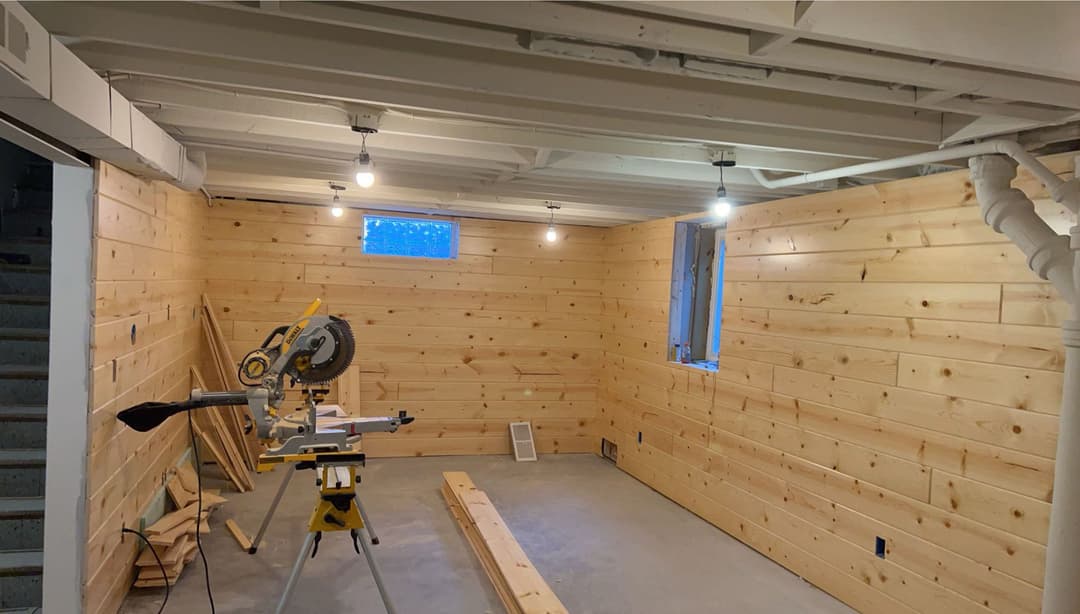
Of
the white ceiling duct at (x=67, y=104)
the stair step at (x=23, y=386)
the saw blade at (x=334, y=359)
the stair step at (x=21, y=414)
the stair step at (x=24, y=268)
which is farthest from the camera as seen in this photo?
the stair step at (x=24, y=268)

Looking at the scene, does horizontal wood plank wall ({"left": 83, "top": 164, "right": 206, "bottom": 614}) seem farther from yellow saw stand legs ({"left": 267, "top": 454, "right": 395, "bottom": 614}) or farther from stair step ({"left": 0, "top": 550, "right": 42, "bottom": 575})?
yellow saw stand legs ({"left": 267, "top": 454, "right": 395, "bottom": 614})

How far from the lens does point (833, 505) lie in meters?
3.21

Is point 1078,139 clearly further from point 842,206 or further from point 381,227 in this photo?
point 381,227

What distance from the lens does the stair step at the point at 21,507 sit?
2750 mm

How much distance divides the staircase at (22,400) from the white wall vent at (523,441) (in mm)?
3468

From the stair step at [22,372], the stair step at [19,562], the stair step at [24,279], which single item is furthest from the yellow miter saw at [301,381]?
the stair step at [24,279]

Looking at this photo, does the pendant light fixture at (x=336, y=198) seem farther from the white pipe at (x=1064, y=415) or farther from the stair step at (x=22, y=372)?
the white pipe at (x=1064, y=415)

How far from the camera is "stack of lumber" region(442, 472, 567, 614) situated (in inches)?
111

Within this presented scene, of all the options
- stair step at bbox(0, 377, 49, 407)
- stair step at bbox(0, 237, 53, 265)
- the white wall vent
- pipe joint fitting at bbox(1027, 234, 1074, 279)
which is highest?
pipe joint fitting at bbox(1027, 234, 1074, 279)

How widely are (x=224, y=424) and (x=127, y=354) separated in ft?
6.60

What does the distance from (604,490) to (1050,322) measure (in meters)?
3.18

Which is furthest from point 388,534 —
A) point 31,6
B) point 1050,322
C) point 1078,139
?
point 1078,139

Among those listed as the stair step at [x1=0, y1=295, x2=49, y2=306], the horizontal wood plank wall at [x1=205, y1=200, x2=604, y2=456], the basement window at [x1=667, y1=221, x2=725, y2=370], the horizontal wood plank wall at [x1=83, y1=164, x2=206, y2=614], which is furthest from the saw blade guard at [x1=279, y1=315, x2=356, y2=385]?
the basement window at [x1=667, y1=221, x2=725, y2=370]

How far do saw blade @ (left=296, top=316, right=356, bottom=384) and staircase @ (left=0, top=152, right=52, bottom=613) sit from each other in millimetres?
1381
